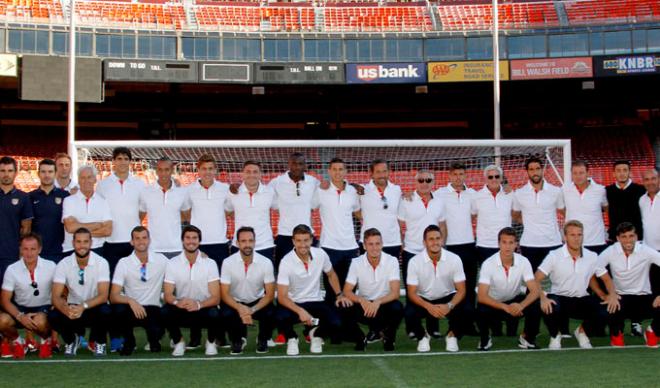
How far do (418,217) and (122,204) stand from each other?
9.79ft

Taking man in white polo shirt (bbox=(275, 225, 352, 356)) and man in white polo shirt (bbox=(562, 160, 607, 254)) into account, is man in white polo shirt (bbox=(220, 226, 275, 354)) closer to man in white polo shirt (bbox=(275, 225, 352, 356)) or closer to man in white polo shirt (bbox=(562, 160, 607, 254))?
man in white polo shirt (bbox=(275, 225, 352, 356))

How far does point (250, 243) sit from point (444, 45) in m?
17.1

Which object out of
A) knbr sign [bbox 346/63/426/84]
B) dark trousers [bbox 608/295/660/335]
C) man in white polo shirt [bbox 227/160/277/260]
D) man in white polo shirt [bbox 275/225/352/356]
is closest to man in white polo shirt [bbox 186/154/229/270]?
man in white polo shirt [bbox 227/160/277/260]

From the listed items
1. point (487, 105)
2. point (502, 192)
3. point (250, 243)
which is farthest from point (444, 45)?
point (250, 243)

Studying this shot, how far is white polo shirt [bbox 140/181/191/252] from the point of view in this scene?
832 centimetres

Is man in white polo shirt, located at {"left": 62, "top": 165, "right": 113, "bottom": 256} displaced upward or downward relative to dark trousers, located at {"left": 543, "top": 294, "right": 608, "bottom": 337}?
upward

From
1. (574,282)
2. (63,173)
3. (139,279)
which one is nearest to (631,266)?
(574,282)

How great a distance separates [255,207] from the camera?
839 centimetres

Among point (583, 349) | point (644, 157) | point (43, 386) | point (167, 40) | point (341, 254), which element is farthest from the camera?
point (644, 157)

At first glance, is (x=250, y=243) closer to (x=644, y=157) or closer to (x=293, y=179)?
(x=293, y=179)

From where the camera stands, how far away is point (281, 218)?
864 centimetres

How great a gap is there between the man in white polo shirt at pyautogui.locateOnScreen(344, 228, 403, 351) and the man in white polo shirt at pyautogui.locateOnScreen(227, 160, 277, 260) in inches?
43.5

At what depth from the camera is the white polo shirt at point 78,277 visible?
7383mm

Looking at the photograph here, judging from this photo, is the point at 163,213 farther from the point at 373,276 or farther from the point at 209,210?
the point at 373,276
